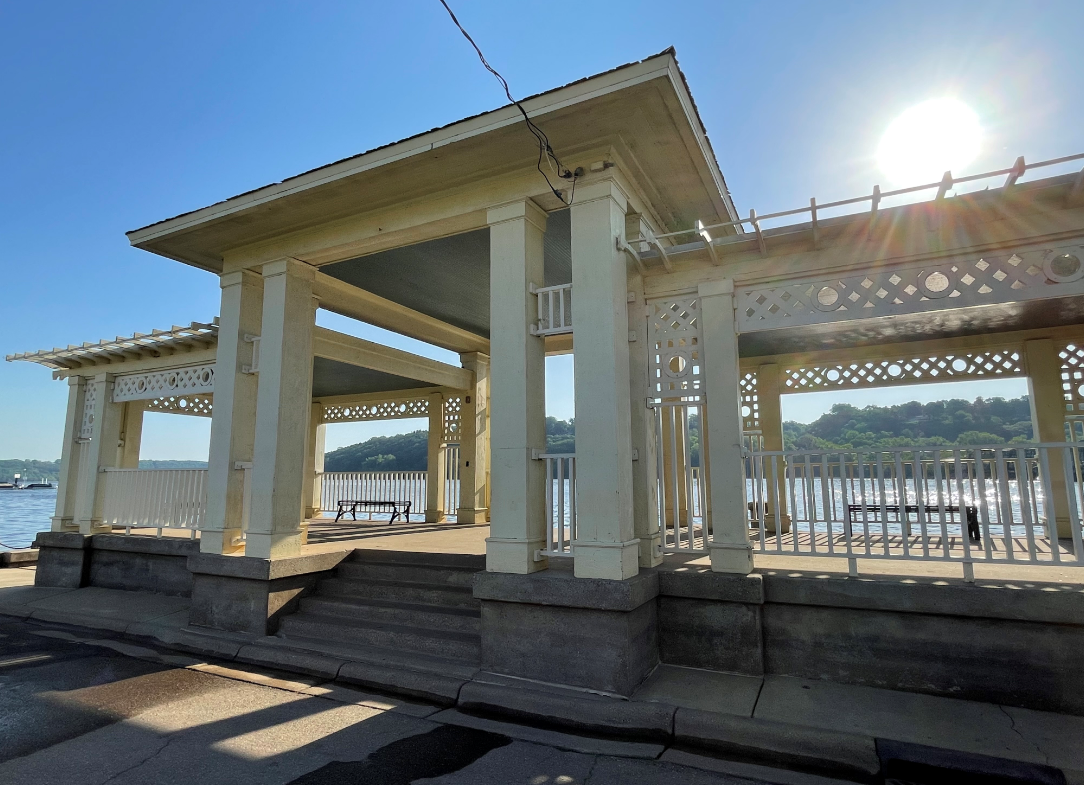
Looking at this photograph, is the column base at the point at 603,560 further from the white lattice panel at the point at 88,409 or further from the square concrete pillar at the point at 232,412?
the white lattice panel at the point at 88,409

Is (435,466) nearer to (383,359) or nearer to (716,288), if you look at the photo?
(383,359)

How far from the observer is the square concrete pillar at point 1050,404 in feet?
19.6

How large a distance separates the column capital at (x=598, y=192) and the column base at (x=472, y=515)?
21.4 feet

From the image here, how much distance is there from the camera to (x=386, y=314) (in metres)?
7.30

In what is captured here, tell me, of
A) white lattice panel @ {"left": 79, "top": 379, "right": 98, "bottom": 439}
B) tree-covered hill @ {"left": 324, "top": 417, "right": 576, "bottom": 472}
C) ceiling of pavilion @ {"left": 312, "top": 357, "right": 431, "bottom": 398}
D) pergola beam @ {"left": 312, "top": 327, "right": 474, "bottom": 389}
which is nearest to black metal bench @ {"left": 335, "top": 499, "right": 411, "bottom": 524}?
ceiling of pavilion @ {"left": 312, "top": 357, "right": 431, "bottom": 398}

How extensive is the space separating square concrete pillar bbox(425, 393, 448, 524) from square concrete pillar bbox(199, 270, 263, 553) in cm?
500

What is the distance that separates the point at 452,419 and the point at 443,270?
197 inches

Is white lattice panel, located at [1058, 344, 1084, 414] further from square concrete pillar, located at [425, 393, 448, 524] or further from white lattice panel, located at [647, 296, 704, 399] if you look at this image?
square concrete pillar, located at [425, 393, 448, 524]

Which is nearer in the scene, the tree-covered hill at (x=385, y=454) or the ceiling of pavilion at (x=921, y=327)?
the ceiling of pavilion at (x=921, y=327)

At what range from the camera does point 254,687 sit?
3.94 m

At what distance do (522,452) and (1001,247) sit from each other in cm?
324

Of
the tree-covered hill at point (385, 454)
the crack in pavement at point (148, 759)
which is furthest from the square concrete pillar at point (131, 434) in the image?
the tree-covered hill at point (385, 454)

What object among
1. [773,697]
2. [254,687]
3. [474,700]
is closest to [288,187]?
[254,687]

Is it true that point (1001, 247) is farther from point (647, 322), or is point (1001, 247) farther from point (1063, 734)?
point (1063, 734)
